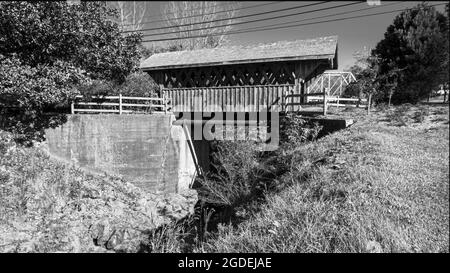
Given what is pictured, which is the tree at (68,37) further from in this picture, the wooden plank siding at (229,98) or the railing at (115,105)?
the wooden plank siding at (229,98)

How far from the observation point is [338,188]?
6.75 meters

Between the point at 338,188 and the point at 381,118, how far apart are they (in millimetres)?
7121

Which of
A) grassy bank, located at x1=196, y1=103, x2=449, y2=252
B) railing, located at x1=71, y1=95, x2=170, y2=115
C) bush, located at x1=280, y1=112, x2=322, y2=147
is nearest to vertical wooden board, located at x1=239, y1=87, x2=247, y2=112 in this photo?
bush, located at x1=280, y1=112, x2=322, y2=147

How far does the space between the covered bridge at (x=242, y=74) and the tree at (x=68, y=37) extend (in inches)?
144

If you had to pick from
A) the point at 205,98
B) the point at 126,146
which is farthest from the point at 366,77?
the point at 126,146

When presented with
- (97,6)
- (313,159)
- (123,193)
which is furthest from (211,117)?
(313,159)

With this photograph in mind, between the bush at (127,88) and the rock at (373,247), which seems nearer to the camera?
the rock at (373,247)

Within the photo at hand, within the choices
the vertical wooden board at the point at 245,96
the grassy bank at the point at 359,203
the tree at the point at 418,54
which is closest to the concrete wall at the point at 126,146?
the vertical wooden board at the point at 245,96

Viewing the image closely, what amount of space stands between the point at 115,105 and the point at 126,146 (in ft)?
7.98

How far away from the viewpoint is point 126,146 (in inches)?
574

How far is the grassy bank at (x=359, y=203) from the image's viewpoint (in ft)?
16.7

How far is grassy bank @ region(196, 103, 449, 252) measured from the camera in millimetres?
5098

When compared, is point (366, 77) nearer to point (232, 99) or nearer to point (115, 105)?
point (232, 99)
